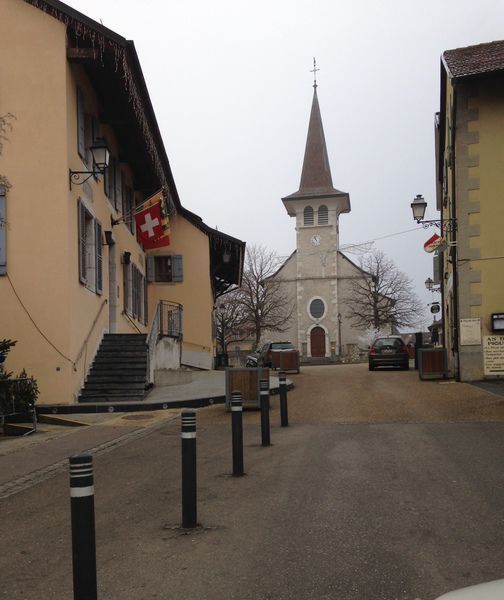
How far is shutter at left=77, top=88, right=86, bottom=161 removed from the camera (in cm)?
1562

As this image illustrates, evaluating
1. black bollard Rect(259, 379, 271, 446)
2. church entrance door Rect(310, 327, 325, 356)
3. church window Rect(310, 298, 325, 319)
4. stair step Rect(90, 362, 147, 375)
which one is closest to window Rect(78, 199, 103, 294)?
stair step Rect(90, 362, 147, 375)

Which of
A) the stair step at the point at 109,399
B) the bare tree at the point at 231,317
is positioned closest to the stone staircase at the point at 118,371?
the stair step at the point at 109,399

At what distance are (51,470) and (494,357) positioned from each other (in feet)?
42.6

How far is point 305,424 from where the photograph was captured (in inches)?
468

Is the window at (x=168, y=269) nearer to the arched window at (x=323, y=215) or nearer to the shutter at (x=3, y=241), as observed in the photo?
the shutter at (x=3, y=241)

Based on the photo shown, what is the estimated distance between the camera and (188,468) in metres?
5.42

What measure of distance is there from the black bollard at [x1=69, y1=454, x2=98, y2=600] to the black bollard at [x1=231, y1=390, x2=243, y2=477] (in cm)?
387

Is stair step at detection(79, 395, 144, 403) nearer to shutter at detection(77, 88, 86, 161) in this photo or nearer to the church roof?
shutter at detection(77, 88, 86, 161)

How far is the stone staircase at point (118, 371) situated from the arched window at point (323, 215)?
5096cm

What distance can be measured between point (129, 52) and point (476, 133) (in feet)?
30.3

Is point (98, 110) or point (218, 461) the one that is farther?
point (98, 110)

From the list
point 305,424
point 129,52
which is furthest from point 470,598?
point 129,52

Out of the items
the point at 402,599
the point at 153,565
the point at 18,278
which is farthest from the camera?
the point at 18,278

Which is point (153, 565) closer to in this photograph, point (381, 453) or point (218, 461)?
point (218, 461)
